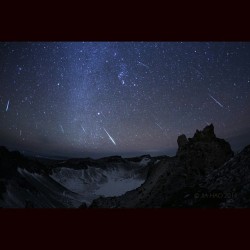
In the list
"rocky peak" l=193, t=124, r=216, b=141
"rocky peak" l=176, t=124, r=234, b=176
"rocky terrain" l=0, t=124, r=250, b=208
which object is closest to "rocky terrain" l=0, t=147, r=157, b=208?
"rocky terrain" l=0, t=124, r=250, b=208

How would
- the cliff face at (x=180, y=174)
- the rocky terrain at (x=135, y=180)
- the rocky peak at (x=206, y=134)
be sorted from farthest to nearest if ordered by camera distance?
the rocky peak at (x=206, y=134)
the cliff face at (x=180, y=174)
the rocky terrain at (x=135, y=180)

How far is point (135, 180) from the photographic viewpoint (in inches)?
449

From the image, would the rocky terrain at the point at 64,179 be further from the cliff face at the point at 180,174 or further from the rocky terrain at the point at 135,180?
the cliff face at the point at 180,174

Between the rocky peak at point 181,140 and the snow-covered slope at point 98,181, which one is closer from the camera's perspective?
the snow-covered slope at point 98,181

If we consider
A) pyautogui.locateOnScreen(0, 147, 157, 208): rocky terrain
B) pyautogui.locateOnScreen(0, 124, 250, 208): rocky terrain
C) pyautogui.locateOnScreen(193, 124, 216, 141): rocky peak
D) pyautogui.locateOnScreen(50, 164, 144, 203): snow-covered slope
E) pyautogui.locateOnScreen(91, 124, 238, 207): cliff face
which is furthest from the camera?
pyautogui.locateOnScreen(193, 124, 216, 141): rocky peak

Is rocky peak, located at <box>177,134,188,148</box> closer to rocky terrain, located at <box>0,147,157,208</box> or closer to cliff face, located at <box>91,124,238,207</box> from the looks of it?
cliff face, located at <box>91,124,238,207</box>

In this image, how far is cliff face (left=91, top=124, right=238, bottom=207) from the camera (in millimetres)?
10548

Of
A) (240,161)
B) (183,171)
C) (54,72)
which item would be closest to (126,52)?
(54,72)

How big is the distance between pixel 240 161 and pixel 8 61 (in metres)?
8.16

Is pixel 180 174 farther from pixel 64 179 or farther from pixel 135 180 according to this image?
pixel 64 179

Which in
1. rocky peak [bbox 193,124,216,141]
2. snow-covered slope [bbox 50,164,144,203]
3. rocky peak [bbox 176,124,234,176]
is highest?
rocky peak [bbox 193,124,216,141]

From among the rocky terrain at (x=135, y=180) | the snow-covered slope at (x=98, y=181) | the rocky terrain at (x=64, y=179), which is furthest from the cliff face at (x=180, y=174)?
the rocky terrain at (x=64, y=179)

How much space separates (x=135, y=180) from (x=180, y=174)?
1.53m

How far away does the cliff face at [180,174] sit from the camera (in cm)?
1055
